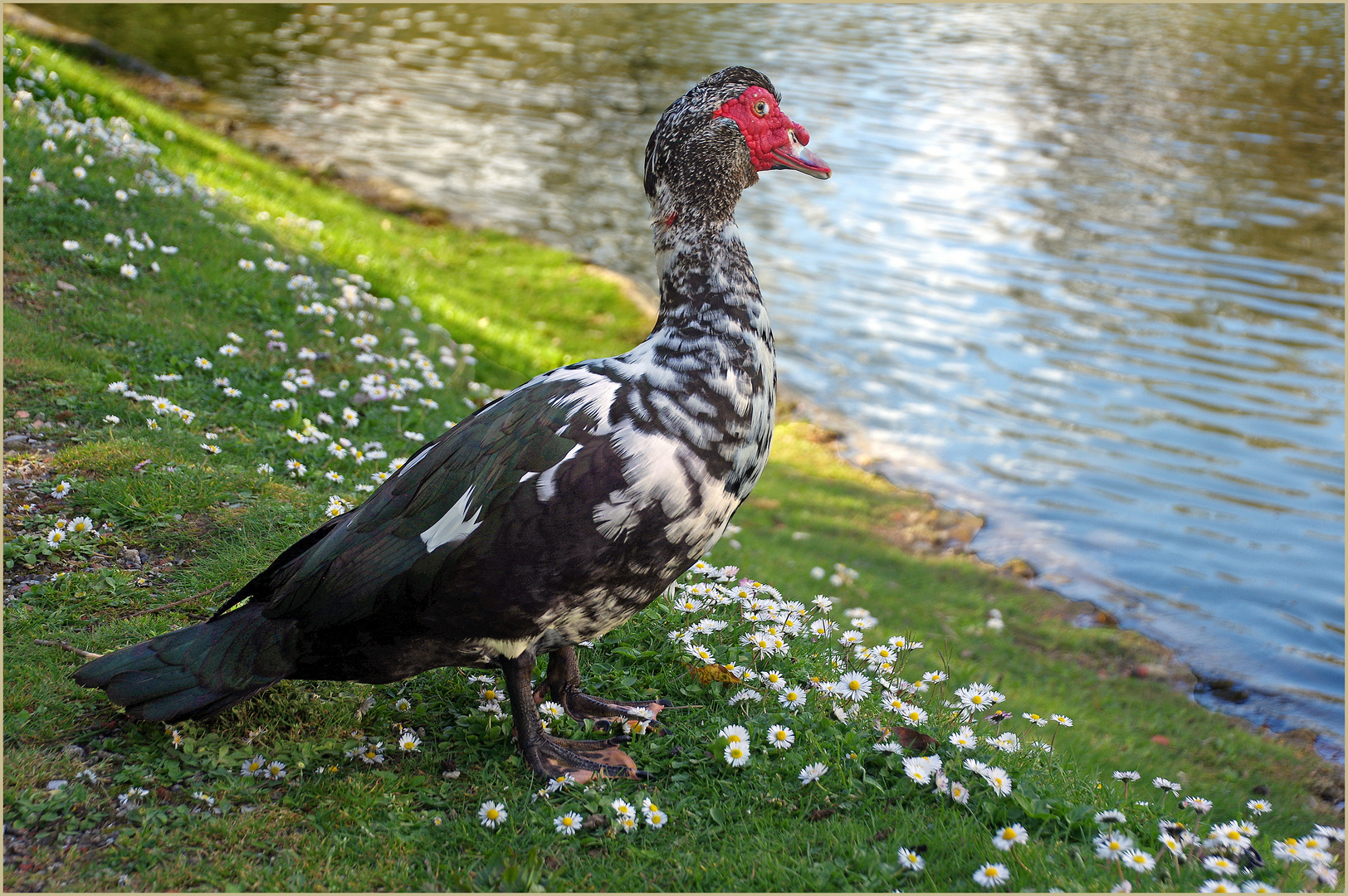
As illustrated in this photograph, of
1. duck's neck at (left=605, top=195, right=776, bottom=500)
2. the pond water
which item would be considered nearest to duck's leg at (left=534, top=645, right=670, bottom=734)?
duck's neck at (left=605, top=195, right=776, bottom=500)

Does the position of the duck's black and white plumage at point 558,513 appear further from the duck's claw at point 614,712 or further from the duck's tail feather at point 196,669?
the duck's claw at point 614,712

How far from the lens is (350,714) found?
398 cm

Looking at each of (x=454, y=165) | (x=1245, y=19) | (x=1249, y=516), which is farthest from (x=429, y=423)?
(x=1245, y=19)

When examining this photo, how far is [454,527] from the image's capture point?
3.46 meters

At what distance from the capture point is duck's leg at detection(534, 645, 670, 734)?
13.4ft

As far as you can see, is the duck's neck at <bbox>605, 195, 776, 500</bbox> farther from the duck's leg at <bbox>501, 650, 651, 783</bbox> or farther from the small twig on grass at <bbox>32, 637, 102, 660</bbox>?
the small twig on grass at <bbox>32, 637, 102, 660</bbox>

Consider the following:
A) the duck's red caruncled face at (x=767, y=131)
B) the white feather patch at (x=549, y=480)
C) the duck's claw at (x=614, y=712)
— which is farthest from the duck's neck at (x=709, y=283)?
the duck's claw at (x=614, y=712)

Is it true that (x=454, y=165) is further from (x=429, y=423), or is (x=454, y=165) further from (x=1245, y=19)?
(x=1245, y=19)

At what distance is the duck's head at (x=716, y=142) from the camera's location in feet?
12.1

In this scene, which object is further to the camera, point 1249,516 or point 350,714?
point 1249,516

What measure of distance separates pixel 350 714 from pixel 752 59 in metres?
24.5

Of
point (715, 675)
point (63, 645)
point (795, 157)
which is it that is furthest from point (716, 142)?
point (63, 645)

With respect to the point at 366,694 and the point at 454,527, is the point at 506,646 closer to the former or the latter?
the point at 454,527

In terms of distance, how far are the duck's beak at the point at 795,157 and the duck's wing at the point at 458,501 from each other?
1.17 metres
